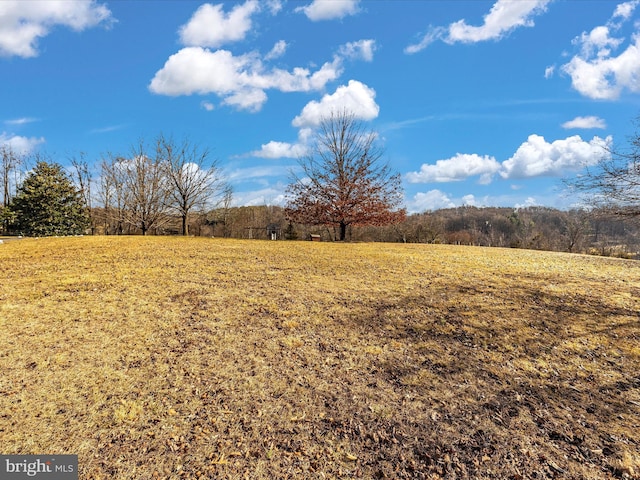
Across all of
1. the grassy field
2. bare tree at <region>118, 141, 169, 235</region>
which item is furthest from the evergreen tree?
the grassy field

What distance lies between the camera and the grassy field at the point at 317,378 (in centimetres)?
251

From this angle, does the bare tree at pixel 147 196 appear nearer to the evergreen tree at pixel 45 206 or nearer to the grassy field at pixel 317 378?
the evergreen tree at pixel 45 206

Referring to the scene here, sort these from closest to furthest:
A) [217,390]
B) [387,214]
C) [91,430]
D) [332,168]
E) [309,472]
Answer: [309,472] → [91,430] → [217,390] → [387,214] → [332,168]

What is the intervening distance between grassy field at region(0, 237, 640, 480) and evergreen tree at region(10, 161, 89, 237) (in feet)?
66.5

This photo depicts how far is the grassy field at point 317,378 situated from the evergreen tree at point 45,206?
798 inches

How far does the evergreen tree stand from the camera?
22750 millimetres

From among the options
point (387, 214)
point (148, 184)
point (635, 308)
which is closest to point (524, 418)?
point (635, 308)

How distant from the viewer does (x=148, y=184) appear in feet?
79.9

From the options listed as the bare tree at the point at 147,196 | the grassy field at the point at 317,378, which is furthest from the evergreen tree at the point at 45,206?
the grassy field at the point at 317,378

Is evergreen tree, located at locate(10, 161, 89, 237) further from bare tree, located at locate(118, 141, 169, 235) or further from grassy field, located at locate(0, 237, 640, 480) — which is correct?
grassy field, located at locate(0, 237, 640, 480)

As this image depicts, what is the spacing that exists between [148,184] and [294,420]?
84.5ft

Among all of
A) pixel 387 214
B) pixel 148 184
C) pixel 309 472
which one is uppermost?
pixel 148 184

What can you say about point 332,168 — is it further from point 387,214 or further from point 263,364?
point 263,364

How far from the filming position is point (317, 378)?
362 cm
